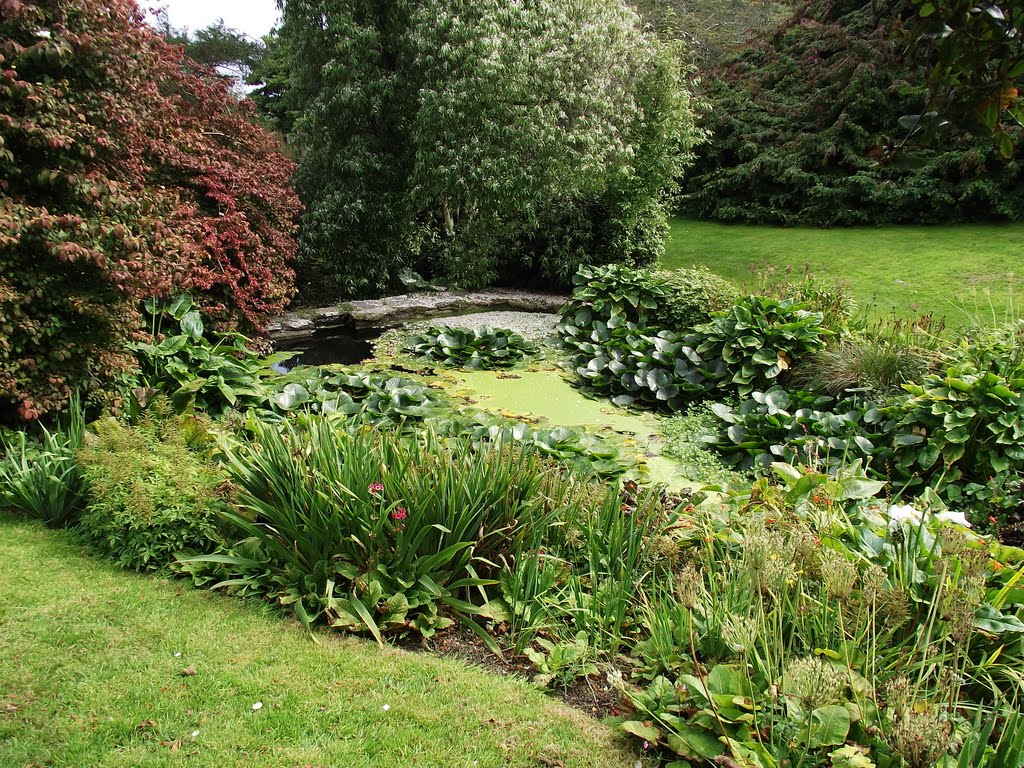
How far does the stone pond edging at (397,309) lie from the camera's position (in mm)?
9586

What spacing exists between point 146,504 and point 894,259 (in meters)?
12.3

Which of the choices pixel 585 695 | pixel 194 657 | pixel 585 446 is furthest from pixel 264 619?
pixel 585 446

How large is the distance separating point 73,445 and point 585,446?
3.44 m

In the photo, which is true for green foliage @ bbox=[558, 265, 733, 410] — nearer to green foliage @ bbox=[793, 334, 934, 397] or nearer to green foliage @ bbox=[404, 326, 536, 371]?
green foliage @ bbox=[404, 326, 536, 371]

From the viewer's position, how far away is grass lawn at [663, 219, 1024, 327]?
9.45 meters

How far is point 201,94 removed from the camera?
8.36 m

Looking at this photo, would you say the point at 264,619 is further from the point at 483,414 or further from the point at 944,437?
the point at 944,437

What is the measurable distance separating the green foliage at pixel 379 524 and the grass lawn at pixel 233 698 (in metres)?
0.20

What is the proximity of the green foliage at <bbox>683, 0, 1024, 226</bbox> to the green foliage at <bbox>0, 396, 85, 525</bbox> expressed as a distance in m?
14.1

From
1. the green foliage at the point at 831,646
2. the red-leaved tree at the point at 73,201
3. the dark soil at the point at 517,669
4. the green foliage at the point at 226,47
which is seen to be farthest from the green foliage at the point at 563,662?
the green foliage at the point at 226,47

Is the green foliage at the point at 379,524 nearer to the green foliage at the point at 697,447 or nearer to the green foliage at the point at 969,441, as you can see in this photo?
the green foliage at the point at 697,447

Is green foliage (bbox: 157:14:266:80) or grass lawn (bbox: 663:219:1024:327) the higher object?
green foliage (bbox: 157:14:266:80)

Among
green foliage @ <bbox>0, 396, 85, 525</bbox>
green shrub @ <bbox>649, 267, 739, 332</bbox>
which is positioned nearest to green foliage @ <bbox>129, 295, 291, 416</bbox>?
green foliage @ <bbox>0, 396, 85, 525</bbox>

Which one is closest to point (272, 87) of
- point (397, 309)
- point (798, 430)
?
point (397, 309)
